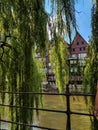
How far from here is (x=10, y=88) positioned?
496 centimetres

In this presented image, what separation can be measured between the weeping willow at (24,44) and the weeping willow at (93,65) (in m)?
0.47

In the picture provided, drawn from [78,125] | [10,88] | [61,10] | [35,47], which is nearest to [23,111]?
[10,88]

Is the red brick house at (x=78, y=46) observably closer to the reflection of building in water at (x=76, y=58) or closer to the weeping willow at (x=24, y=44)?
the reflection of building in water at (x=76, y=58)

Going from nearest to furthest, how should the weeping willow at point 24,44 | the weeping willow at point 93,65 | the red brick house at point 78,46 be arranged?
the weeping willow at point 93,65, the red brick house at point 78,46, the weeping willow at point 24,44

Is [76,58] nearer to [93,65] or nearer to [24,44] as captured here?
[93,65]

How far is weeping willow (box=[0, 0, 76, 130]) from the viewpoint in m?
4.18

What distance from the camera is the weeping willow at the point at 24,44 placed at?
4180 millimetres

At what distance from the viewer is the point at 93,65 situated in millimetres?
3822

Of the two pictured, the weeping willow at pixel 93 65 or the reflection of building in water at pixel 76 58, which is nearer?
the weeping willow at pixel 93 65

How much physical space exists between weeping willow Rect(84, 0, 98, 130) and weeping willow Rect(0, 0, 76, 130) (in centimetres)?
47

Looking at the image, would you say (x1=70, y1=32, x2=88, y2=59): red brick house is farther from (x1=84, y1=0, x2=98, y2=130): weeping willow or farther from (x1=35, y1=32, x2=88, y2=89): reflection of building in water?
(x1=84, y1=0, x2=98, y2=130): weeping willow

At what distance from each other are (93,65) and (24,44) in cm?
120

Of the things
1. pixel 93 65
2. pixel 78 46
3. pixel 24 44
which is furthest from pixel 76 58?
pixel 24 44

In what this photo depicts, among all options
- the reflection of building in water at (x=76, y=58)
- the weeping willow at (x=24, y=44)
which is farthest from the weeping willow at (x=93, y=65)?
the weeping willow at (x=24, y=44)
